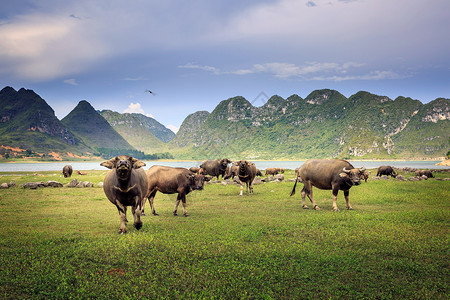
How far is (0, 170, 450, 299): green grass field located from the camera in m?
7.12

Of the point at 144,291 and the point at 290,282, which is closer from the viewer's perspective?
the point at 144,291

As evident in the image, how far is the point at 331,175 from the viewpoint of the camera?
1898cm

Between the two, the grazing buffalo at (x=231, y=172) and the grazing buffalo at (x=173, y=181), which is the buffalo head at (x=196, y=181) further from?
the grazing buffalo at (x=231, y=172)

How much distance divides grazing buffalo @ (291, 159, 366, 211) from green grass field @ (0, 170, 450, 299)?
262cm

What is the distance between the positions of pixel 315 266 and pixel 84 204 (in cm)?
1922

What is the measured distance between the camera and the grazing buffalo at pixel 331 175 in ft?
59.8

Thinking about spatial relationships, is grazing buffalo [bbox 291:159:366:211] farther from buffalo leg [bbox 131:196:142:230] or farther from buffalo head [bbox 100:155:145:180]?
buffalo head [bbox 100:155:145:180]

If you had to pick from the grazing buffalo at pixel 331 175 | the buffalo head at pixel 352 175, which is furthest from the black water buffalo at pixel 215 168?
the buffalo head at pixel 352 175

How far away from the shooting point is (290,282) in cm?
755

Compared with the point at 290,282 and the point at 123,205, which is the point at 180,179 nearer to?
the point at 123,205

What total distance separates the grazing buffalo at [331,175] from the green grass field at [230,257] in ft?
8.61

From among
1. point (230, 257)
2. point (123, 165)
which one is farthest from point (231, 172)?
point (230, 257)

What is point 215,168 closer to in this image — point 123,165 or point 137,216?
point 137,216

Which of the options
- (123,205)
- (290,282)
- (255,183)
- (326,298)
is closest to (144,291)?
(290,282)
